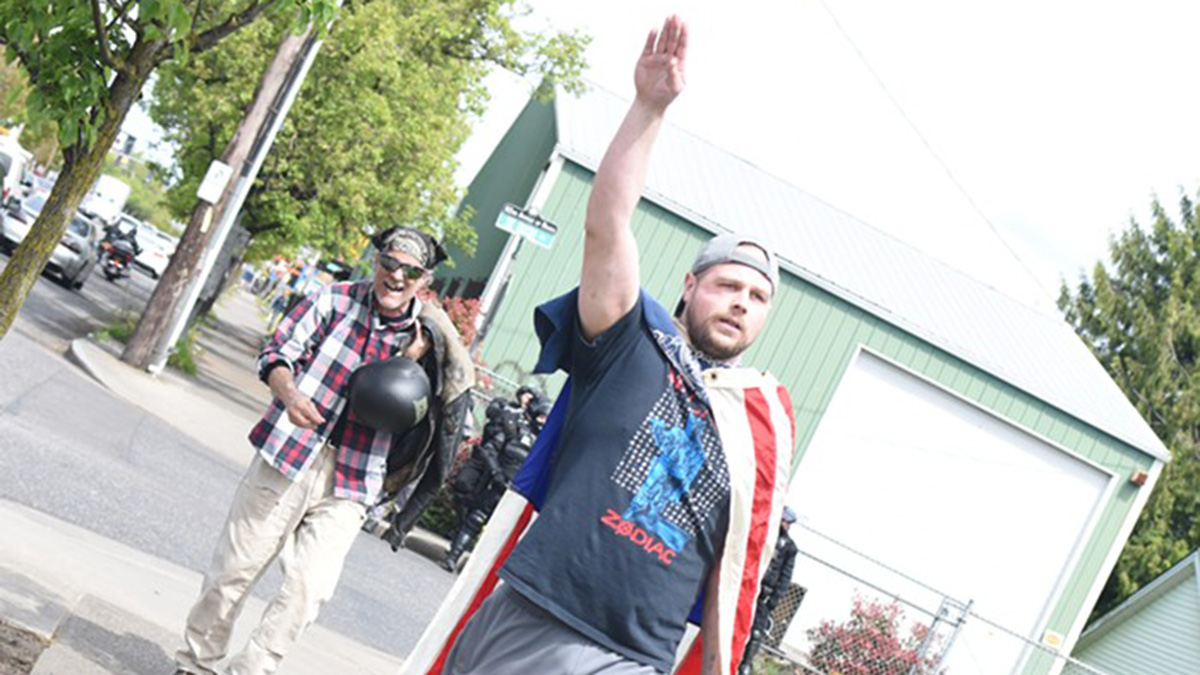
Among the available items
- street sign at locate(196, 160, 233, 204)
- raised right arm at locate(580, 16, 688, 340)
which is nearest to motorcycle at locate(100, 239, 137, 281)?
street sign at locate(196, 160, 233, 204)

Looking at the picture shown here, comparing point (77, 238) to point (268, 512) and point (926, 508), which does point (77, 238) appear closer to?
point (926, 508)

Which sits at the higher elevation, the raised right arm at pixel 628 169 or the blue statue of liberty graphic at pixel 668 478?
the raised right arm at pixel 628 169

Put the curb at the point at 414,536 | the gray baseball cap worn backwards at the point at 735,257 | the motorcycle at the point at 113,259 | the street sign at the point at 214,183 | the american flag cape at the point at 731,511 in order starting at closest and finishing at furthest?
the american flag cape at the point at 731,511 → the gray baseball cap worn backwards at the point at 735,257 → the curb at the point at 414,536 → the street sign at the point at 214,183 → the motorcycle at the point at 113,259

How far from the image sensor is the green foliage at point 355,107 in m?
25.0

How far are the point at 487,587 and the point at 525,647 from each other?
317mm

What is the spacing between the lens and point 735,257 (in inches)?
148

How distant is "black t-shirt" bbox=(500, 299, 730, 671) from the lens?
3504mm

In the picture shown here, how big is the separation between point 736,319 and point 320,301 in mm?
3028

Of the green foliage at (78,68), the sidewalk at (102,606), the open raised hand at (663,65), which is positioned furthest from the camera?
the sidewalk at (102,606)

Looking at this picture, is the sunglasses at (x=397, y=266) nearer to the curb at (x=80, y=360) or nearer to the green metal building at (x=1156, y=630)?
the curb at (x=80, y=360)

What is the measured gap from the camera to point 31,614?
6.15m

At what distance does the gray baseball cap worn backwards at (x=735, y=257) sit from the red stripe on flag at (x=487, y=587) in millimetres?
721

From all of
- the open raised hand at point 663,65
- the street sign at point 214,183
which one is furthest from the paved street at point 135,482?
the open raised hand at point 663,65

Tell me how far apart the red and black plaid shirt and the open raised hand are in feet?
10.4
